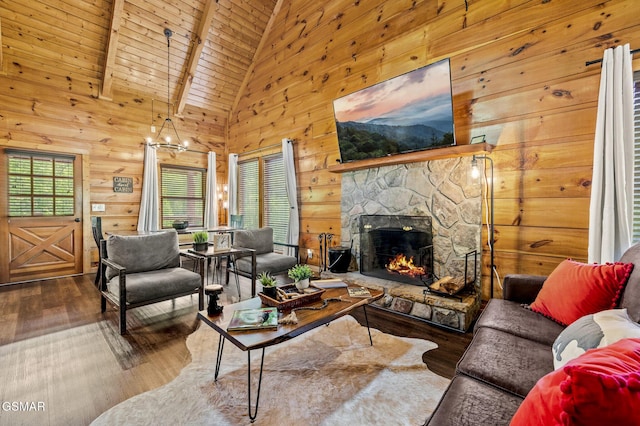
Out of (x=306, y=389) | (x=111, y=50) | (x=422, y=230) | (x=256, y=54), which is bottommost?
(x=306, y=389)

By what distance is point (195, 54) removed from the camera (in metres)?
5.38

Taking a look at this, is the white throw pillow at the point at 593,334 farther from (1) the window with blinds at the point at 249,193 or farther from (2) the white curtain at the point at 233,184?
(2) the white curtain at the point at 233,184

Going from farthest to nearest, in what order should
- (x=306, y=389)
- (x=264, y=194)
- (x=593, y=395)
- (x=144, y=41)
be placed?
(x=264, y=194), (x=144, y=41), (x=306, y=389), (x=593, y=395)

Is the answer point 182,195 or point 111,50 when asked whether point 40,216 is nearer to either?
point 182,195

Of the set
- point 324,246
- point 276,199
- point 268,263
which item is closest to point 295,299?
point 268,263

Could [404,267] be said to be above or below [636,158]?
below

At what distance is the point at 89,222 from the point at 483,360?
6.17 metres

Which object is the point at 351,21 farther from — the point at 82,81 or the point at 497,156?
the point at 82,81

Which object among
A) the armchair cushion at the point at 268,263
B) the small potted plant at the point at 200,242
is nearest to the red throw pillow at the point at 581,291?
the armchair cushion at the point at 268,263

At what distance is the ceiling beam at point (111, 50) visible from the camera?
448cm

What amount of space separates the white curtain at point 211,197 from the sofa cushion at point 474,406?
6.13 metres

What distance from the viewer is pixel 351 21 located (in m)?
4.43

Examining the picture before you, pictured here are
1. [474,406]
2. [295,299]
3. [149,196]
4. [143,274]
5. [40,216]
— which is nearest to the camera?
[474,406]

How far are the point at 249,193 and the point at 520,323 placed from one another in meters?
5.47
